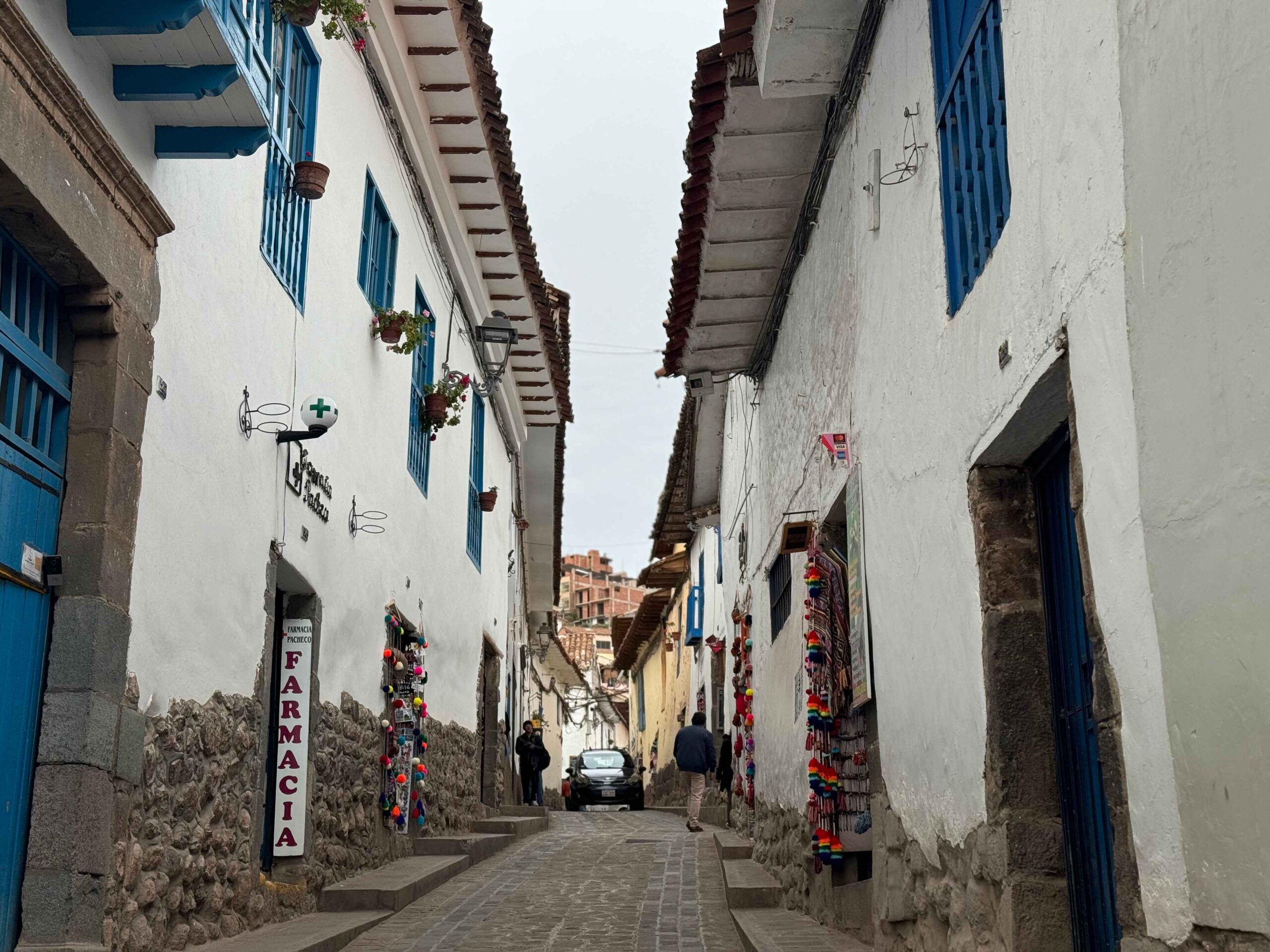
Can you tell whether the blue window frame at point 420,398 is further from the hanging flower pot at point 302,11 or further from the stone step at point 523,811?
the stone step at point 523,811

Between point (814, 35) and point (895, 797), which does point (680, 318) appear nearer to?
point (814, 35)

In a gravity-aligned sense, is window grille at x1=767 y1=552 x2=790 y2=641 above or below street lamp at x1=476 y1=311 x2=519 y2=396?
below

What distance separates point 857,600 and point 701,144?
318 centimetres

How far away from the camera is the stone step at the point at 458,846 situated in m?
12.3

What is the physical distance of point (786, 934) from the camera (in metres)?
7.55

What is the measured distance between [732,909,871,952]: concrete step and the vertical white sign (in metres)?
2.89

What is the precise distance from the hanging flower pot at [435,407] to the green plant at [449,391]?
0.02m

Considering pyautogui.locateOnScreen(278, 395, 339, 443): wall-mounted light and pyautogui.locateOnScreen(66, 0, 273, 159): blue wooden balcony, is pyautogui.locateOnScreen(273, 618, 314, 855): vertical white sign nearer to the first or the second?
pyautogui.locateOnScreen(278, 395, 339, 443): wall-mounted light

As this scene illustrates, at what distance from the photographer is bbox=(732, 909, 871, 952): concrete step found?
273 inches

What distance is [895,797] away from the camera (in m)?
6.55

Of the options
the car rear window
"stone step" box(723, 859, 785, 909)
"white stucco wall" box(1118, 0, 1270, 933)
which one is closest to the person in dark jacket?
the car rear window

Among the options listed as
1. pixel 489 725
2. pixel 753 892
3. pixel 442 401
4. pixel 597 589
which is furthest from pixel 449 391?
pixel 597 589

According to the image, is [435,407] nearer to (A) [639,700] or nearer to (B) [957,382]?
(B) [957,382]

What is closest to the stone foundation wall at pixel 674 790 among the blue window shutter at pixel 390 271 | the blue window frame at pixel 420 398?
the blue window frame at pixel 420 398
